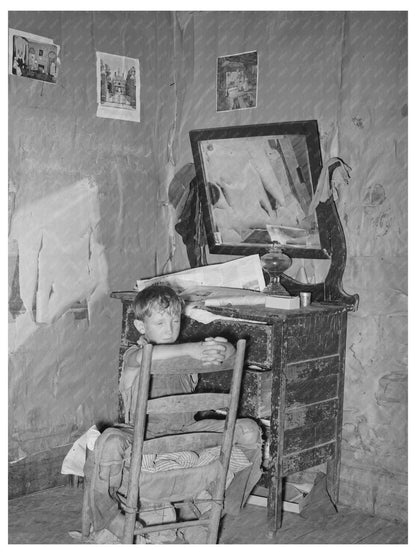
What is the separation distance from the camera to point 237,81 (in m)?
3.78

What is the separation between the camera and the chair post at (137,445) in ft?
7.34

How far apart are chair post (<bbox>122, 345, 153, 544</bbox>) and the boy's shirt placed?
10.8 inches

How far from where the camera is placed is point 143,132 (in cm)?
404

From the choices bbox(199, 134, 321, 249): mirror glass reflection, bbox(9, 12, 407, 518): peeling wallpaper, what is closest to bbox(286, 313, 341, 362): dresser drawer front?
bbox(9, 12, 407, 518): peeling wallpaper

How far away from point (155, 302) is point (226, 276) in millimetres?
908

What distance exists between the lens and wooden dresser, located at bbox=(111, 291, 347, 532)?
298 cm

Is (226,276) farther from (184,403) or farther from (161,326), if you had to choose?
(184,403)

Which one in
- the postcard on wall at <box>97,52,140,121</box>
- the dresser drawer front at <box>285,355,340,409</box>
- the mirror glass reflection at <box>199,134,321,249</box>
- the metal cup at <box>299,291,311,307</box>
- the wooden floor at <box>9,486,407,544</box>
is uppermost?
the postcard on wall at <box>97,52,140,121</box>

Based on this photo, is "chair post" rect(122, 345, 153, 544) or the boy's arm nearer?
"chair post" rect(122, 345, 153, 544)

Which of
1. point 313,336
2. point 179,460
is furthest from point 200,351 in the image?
point 313,336

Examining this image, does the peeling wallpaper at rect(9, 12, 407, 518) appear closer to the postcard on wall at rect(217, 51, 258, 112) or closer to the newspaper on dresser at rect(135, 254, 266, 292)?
the postcard on wall at rect(217, 51, 258, 112)

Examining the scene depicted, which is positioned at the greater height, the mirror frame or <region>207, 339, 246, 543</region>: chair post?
the mirror frame
